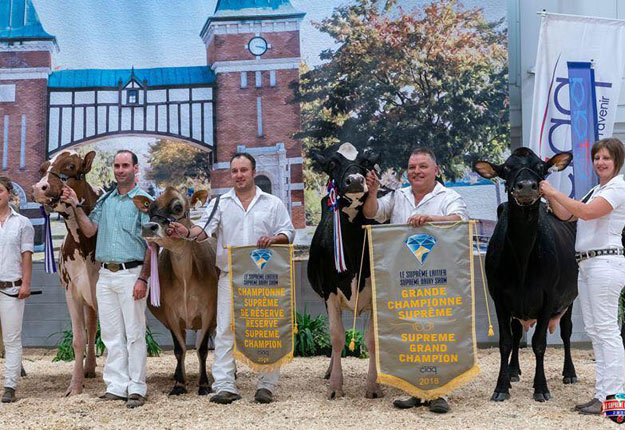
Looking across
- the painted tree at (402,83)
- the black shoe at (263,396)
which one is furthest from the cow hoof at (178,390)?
the painted tree at (402,83)

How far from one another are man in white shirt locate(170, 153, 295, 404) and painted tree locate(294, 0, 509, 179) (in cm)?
370

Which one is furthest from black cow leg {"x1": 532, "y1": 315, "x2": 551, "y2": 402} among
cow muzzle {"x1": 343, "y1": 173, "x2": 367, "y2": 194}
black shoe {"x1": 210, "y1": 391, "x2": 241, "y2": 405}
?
black shoe {"x1": 210, "y1": 391, "x2": 241, "y2": 405}

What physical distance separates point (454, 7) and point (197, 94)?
3816 mm

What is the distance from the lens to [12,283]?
543 cm

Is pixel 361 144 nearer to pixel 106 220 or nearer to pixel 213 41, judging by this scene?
pixel 213 41

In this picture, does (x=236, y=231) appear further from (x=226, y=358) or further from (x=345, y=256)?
(x=226, y=358)

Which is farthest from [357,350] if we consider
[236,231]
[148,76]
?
[148,76]

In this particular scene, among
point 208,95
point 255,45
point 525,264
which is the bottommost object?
point 525,264

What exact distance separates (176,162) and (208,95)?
1.05m

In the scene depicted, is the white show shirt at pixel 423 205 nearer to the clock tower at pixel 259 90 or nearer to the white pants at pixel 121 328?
the white pants at pixel 121 328

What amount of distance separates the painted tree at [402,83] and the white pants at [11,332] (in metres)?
4.75

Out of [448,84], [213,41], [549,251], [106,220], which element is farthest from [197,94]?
[549,251]

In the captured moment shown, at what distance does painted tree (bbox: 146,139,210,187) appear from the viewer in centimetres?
905

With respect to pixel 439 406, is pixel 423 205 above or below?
above
